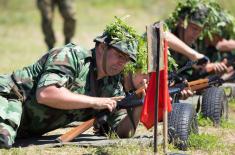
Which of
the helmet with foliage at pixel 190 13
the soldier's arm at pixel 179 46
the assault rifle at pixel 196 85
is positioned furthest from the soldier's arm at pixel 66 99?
the helmet with foliage at pixel 190 13

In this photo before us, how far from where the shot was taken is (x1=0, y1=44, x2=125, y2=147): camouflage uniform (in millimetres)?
6738

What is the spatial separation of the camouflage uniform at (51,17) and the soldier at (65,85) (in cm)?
824

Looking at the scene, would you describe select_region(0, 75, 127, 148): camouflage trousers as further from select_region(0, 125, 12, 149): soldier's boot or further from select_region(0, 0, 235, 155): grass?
select_region(0, 0, 235, 155): grass

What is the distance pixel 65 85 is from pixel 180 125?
1.08 m

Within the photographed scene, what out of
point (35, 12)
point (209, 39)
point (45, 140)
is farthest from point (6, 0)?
point (45, 140)

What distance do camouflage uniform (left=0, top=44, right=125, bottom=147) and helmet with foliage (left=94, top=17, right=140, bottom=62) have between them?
23 cm

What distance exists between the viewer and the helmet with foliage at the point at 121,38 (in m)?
6.80

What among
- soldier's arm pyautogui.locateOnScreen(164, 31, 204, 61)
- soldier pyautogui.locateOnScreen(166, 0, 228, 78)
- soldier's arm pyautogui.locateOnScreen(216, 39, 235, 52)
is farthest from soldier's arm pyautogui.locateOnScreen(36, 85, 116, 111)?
soldier's arm pyautogui.locateOnScreen(216, 39, 235, 52)

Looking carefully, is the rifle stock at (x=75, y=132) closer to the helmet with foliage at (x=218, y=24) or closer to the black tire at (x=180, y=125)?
the black tire at (x=180, y=125)

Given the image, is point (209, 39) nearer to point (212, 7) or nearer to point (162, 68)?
point (212, 7)

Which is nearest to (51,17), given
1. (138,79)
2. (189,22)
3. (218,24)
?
(218,24)

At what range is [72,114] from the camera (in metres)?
7.16

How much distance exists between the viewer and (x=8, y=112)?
272 inches

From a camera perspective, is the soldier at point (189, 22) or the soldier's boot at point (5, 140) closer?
the soldier's boot at point (5, 140)
